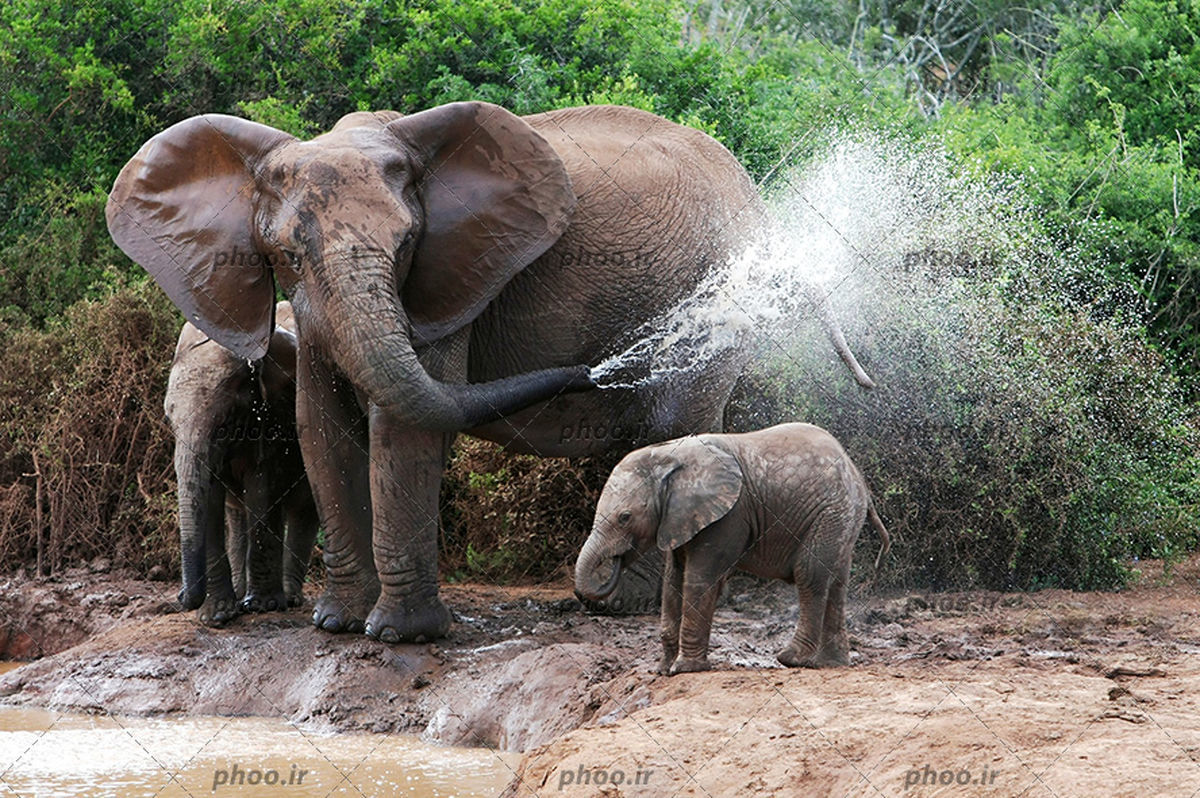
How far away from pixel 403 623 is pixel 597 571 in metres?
1.63

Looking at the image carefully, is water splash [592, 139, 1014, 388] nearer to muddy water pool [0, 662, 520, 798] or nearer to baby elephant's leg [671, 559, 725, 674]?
baby elephant's leg [671, 559, 725, 674]

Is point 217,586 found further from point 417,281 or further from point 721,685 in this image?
point 721,685

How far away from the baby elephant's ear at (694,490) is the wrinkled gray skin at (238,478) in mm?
2792

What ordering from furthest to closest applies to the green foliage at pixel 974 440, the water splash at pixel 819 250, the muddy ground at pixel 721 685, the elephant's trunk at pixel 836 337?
the green foliage at pixel 974 440 < the water splash at pixel 819 250 < the elephant's trunk at pixel 836 337 < the muddy ground at pixel 721 685

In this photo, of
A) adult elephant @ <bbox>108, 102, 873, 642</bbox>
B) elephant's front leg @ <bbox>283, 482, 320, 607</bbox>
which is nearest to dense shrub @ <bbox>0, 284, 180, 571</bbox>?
elephant's front leg @ <bbox>283, 482, 320, 607</bbox>

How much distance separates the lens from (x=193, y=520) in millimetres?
8961

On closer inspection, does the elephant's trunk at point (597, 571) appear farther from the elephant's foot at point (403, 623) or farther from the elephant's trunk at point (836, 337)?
the elephant's trunk at point (836, 337)

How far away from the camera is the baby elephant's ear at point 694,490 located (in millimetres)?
7523

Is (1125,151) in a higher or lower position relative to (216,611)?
higher

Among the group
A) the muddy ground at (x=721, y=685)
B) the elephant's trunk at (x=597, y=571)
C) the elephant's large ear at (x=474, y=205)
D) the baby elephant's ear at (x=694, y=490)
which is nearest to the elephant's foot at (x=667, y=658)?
the muddy ground at (x=721, y=685)

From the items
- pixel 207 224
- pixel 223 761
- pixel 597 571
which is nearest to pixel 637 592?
pixel 597 571

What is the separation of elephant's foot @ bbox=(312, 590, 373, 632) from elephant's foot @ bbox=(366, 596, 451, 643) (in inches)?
10.3

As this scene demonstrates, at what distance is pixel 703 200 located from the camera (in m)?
10.1

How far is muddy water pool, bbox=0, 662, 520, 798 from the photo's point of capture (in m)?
7.19
